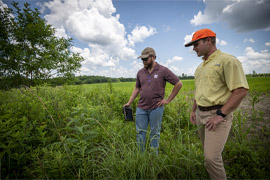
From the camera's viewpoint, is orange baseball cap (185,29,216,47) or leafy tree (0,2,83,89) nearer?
orange baseball cap (185,29,216,47)

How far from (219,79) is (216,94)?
0.22 meters

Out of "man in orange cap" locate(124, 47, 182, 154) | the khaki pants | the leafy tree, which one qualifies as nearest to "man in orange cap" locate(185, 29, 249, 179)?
the khaki pants

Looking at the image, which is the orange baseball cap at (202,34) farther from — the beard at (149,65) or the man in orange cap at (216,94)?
the beard at (149,65)

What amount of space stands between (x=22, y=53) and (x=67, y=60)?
224cm

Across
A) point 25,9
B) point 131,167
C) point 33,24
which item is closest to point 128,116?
point 131,167

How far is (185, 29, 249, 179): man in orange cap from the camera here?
1479 mm

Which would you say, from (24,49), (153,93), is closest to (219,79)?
(153,93)

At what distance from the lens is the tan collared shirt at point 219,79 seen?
1471mm

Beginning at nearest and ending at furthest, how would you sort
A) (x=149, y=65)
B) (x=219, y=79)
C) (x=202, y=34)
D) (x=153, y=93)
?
(x=219, y=79) < (x=202, y=34) < (x=153, y=93) < (x=149, y=65)

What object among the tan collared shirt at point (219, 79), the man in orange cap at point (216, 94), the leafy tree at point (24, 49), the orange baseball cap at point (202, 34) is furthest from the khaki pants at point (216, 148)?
the leafy tree at point (24, 49)

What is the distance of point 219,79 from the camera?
168 cm

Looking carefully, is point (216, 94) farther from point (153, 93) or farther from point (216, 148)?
point (153, 93)

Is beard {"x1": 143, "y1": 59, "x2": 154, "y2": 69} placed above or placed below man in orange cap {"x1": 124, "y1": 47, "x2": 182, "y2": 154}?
above

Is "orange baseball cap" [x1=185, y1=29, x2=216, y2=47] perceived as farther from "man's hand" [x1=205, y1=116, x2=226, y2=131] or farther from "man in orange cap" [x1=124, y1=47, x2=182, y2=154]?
Result: "man's hand" [x1=205, y1=116, x2=226, y2=131]
